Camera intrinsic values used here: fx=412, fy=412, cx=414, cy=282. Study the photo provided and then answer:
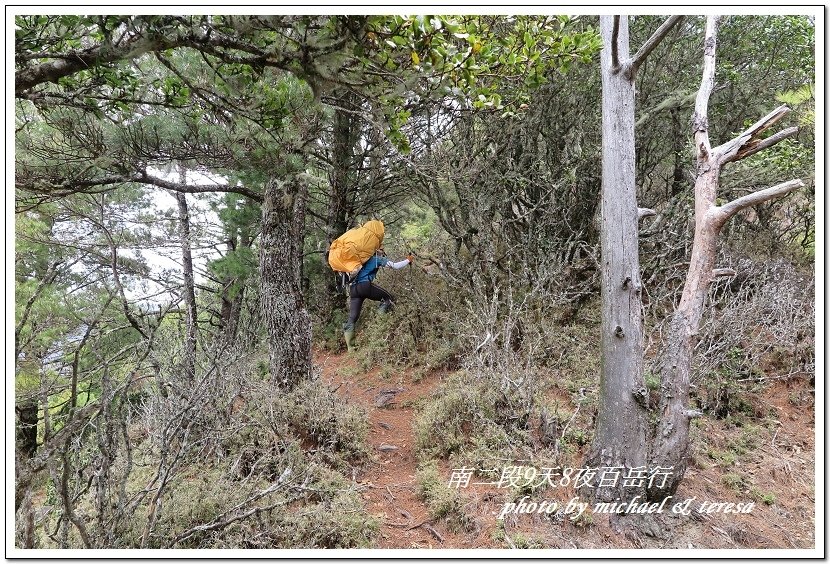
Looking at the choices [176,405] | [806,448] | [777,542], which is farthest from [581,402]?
[176,405]

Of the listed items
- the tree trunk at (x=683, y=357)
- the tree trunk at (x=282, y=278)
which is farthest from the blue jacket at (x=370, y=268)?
the tree trunk at (x=683, y=357)

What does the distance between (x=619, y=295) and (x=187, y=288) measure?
446 cm

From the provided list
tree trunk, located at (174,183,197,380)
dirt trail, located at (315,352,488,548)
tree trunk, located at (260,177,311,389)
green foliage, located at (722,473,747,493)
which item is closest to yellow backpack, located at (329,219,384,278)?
tree trunk, located at (260,177,311,389)

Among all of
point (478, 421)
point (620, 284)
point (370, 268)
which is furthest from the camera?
point (370, 268)

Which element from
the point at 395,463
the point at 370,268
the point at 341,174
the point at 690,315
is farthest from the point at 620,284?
the point at 341,174

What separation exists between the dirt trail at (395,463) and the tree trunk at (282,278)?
75 centimetres

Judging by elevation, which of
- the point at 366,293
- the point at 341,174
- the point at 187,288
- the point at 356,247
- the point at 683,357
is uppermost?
the point at 341,174

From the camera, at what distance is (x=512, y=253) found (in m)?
6.67

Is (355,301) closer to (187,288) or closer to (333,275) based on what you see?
(333,275)

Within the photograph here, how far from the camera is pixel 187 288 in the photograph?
15.3 ft

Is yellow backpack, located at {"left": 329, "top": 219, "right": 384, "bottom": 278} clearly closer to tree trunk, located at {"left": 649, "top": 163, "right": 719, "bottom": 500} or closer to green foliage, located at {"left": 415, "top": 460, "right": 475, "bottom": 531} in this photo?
green foliage, located at {"left": 415, "top": 460, "right": 475, "bottom": 531}

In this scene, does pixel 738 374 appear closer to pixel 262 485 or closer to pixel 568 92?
pixel 568 92

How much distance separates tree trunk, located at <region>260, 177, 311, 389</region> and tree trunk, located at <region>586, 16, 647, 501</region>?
3.29 meters
